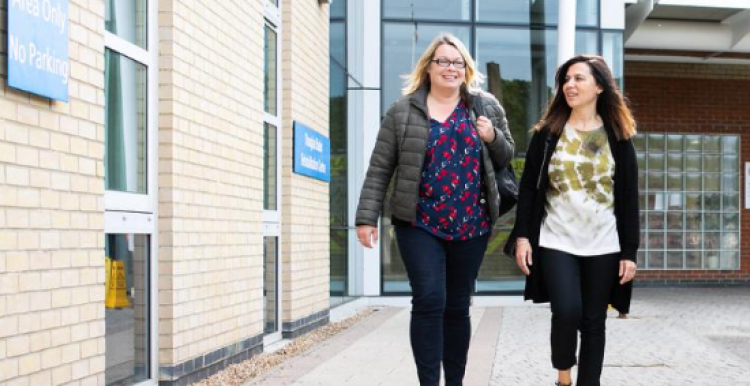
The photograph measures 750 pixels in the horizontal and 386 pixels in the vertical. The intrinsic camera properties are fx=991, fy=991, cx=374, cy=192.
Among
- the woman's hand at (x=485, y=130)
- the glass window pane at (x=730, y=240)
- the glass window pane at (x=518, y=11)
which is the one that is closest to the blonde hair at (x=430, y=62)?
the woman's hand at (x=485, y=130)

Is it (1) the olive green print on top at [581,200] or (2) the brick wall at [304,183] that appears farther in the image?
(2) the brick wall at [304,183]

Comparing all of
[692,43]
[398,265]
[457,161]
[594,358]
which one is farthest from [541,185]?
[692,43]

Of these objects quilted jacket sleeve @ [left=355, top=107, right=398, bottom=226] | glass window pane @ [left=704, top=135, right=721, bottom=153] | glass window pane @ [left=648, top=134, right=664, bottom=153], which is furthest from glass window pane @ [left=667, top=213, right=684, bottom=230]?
quilted jacket sleeve @ [left=355, top=107, right=398, bottom=226]

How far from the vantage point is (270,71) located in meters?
8.41

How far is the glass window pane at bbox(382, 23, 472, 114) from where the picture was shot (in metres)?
13.8

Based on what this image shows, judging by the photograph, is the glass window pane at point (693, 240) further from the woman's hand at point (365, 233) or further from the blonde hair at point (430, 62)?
the woman's hand at point (365, 233)

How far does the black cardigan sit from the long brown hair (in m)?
0.04

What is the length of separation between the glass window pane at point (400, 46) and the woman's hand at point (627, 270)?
9.60m

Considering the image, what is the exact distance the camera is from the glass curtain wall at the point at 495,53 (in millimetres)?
13766

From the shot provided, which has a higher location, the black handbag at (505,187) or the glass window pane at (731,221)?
the black handbag at (505,187)

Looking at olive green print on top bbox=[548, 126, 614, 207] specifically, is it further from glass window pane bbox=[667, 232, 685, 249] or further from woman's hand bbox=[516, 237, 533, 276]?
glass window pane bbox=[667, 232, 685, 249]

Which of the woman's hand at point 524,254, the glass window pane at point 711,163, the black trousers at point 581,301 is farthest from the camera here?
the glass window pane at point 711,163

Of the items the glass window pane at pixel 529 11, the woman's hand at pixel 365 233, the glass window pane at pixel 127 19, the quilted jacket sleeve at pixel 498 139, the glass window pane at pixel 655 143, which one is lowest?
the woman's hand at pixel 365 233

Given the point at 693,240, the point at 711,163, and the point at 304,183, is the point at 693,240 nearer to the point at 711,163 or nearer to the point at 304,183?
the point at 711,163
